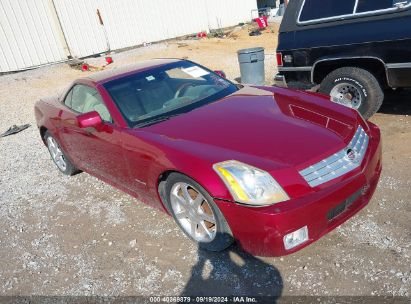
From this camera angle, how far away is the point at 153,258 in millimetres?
3332

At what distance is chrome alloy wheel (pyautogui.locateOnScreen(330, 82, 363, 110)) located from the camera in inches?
203

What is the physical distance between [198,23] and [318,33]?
15052 millimetres

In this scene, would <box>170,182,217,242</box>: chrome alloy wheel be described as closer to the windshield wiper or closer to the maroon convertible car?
the maroon convertible car

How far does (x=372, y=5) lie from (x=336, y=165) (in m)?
3.02

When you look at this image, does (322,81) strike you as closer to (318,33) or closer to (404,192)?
(318,33)

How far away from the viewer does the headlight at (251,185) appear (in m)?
2.58

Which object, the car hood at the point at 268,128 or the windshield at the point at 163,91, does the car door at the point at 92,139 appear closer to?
the windshield at the point at 163,91

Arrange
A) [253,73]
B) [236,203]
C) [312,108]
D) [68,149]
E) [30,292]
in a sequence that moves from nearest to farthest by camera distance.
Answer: [236,203], [30,292], [312,108], [68,149], [253,73]

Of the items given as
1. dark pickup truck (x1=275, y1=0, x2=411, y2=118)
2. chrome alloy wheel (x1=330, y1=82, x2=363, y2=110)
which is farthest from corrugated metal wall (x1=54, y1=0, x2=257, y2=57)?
chrome alloy wheel (x1=330, y1=82, x2=363, y2=110)

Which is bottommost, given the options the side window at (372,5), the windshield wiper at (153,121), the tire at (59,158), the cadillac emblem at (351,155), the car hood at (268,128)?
the tire at (59,158)

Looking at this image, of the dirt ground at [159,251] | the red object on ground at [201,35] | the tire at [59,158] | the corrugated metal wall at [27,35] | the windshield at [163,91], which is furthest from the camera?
the red object on ground at [201,35]

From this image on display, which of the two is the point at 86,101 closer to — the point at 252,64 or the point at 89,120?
the point at 89,120

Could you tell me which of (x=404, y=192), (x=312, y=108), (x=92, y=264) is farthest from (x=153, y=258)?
(x=404, y=192)

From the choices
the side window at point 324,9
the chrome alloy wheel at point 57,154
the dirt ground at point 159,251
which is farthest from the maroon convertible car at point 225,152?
the side window at point 324,9
